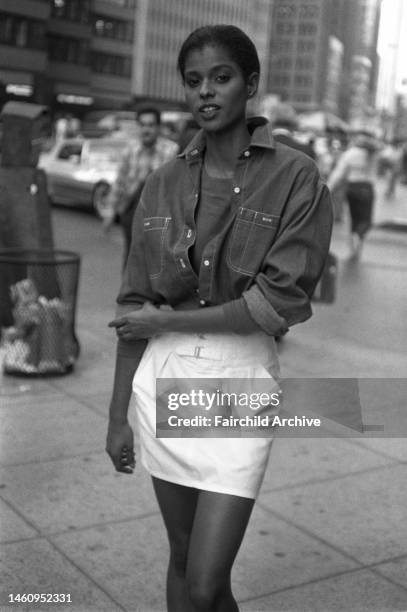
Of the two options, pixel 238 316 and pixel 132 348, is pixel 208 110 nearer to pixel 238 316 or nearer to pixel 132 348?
pixel 238 316

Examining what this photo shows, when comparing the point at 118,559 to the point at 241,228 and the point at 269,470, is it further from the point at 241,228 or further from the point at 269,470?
the point at 241,228

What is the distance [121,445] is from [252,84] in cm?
103

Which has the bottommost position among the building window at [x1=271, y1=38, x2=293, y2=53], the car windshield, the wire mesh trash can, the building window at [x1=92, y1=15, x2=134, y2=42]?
the building window at [x1=271, y1=38, x2=293, y2=53]

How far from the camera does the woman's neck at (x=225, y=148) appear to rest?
8.50ft

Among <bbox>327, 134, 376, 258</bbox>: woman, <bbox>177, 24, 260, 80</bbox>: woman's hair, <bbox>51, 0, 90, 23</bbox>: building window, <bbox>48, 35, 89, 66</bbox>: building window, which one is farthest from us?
<bbox>48, 35, 89, 66</bbox>: building window

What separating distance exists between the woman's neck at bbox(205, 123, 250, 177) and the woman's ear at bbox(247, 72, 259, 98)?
0.10 meters

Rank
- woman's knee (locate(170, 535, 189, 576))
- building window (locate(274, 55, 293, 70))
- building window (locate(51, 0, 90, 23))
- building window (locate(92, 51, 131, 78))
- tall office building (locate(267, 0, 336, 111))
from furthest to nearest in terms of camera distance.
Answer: building window (locate(274, 55, 293, 70))
tall office building (locate(267, 0, 336, 111))
building window (locate(92, 51, 131, 78))
building window (locate(51, 0, 90, 23))
woman's knee (locate(170, 535, 189, 576))

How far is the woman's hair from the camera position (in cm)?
250

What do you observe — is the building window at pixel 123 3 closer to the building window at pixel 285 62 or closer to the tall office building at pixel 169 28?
the tall office building at pixel 169 28

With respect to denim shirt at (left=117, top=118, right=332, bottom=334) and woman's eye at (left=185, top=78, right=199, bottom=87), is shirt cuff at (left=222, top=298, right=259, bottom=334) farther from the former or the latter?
woman's eye at (left=185, top=78, right=199, bottom=87)

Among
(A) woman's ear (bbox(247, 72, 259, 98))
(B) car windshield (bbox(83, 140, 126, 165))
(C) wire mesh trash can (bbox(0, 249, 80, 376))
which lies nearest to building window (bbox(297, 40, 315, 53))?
(B) car windshield (bbox(83, 140, 126, 165))

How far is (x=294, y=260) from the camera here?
2.43 m

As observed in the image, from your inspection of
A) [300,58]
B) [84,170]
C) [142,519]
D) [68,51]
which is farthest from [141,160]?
[300,58]

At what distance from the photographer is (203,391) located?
2514 mm
